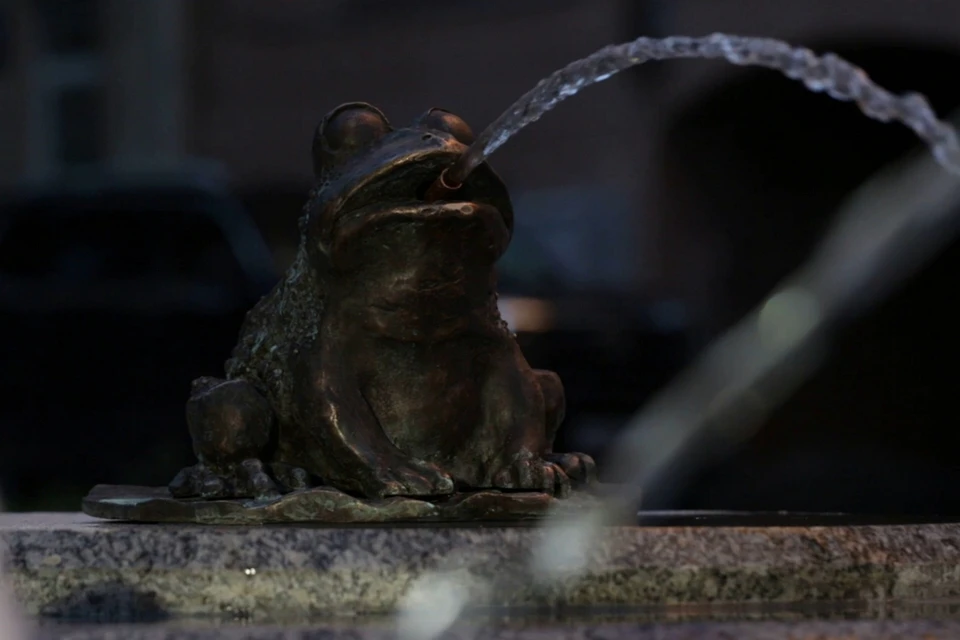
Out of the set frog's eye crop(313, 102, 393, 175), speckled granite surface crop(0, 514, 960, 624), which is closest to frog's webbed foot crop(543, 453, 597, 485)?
speckled granite surface crop(0, 514, 960, 624)

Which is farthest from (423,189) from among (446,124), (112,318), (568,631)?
(112,318)

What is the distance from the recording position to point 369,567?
2.39 meters

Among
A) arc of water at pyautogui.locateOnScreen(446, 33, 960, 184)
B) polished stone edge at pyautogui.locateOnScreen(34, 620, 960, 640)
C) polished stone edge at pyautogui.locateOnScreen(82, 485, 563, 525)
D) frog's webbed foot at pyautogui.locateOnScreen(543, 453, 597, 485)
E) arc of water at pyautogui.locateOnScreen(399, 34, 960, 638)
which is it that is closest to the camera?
polished stone edge at pyautogui.locateOnScreen(34, 620, 960, 640)

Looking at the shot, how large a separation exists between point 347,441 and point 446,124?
1.86ft

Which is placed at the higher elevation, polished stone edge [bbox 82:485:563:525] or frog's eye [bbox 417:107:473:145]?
frog's eye [bbox 417:107:473:145]

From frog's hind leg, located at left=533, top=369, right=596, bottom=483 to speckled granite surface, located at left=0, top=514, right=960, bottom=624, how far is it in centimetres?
41

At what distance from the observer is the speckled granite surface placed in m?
2.39

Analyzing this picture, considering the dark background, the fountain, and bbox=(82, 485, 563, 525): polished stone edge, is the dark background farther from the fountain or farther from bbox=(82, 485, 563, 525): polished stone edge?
bbox=(82, 485, 563, 525): polished stone edge

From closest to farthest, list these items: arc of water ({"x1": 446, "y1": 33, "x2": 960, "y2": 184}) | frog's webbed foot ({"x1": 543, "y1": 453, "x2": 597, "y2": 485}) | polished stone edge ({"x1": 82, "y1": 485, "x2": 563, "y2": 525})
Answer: arc of water ({"x1": 446, "y1": 33, "x2": 960, "y2": 184})
polished stone edge ({"x1": 82, "y1": 485, "x2": 563, "y2": 525})
frog's webbed foot ({"x1": 543, "y1": 453, "x2": 597, "y2": 485})

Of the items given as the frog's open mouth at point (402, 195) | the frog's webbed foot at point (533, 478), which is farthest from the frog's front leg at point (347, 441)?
the frog's open mouth at point (402, 195)

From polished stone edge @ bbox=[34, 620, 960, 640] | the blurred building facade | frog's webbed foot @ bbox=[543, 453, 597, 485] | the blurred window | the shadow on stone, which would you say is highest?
the blurred building facade

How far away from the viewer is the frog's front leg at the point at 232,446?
8.94ft

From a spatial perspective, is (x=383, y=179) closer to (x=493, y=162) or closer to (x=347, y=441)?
(x=347, y=441)

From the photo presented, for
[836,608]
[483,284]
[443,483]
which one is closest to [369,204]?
[483,284]
